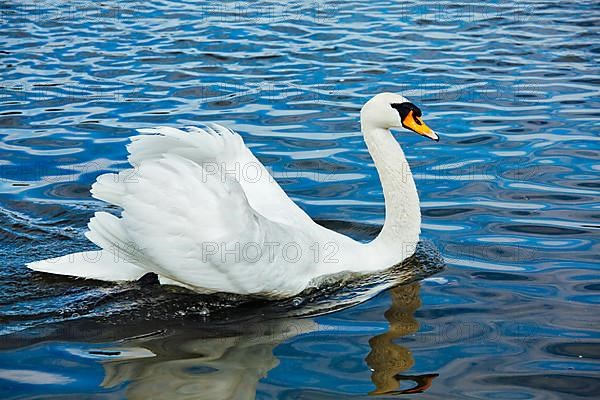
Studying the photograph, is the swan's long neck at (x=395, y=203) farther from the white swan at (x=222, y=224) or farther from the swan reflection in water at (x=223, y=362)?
the swan reflection in water at (x=223, y=362)

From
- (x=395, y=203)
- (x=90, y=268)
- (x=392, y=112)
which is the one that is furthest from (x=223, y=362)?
(x=392, y=112)

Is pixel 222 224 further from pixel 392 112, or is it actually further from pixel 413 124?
pixel 413 124

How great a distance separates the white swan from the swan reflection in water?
404 millimetres

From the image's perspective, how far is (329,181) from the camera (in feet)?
29.1

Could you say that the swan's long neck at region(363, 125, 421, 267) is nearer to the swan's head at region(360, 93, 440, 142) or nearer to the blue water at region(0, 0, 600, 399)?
the swan's head at region(360, 93, 440, 142)

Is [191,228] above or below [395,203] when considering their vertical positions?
above

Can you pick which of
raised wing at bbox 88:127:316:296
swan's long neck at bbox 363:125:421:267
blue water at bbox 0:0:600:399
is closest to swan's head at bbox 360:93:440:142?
swan's long neck at bbox 363:125:421:267

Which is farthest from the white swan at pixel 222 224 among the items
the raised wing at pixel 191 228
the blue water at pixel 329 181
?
the blue water at pixel 329 181

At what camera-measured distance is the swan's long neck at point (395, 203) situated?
23.4ft

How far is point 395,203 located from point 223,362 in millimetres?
2173

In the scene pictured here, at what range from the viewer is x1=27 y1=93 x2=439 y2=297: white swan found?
6.00m

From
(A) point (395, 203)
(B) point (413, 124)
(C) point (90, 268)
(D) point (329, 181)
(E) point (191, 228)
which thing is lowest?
(C) point (90, 268)

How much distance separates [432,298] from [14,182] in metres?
4.04

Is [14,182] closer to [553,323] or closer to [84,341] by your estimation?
[84,341]
